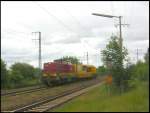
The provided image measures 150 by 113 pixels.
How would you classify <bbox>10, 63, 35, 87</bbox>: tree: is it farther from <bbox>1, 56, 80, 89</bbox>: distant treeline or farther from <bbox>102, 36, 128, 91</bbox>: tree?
<bbox>102, 36, 128, 91</bbox>: tree

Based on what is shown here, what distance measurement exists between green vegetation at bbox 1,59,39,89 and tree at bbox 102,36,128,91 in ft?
70.7

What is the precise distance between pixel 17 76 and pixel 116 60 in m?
30.2

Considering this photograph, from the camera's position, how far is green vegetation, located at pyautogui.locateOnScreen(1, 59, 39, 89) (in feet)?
183

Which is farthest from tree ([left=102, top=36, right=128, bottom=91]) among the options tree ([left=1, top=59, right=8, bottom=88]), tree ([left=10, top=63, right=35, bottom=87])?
tree ([left=10, top=63, right=35, bottom=87])

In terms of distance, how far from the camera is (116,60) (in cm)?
3425

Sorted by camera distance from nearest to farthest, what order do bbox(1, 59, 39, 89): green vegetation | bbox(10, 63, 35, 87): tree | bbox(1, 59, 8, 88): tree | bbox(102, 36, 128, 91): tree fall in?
bbox(102, 36, 128, 91): tree
bbox(1, 59, 8, 88): tree
bbox(1, 59, 39, 89): green vegetation
bbox(10, 63, 35, 87): tree

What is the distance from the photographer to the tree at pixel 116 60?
3152cm

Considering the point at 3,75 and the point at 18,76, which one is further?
the point at 18,76

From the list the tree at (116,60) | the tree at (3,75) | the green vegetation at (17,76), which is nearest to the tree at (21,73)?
the green vegetation at (17,76)

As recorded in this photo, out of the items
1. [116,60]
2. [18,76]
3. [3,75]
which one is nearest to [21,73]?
[18,76]

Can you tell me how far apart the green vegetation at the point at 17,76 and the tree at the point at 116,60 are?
848 inches

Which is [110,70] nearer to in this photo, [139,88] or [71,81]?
[139,88]

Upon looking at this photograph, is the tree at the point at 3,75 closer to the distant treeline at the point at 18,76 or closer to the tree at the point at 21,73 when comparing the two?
the distant treeline at the point at 18,76

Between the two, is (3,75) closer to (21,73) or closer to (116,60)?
(21,73)
